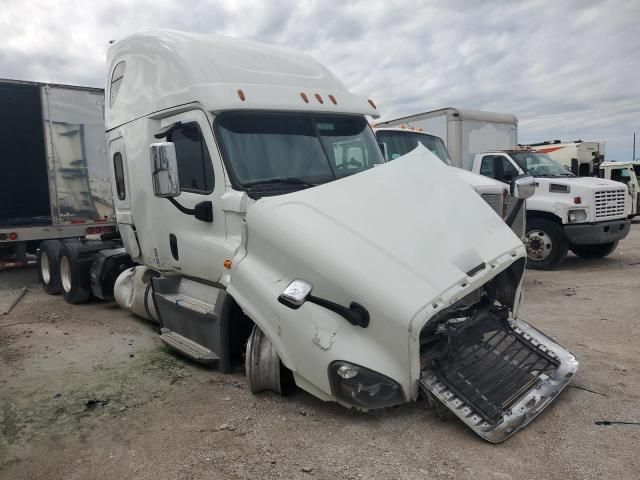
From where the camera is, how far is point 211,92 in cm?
439

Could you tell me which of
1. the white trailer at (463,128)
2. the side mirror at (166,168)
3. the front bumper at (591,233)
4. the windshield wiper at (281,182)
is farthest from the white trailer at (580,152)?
the side mirror at (166,168)

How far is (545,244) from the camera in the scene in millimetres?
9680

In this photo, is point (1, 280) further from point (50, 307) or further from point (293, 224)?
point (293, 224)

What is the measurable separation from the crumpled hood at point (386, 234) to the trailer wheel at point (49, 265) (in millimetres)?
5578

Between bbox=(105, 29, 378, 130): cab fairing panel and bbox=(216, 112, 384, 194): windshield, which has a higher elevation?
bbox=(105, 29, 378, 130): cab fairing panel

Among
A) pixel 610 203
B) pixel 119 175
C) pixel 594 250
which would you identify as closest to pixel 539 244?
pixel 610 203

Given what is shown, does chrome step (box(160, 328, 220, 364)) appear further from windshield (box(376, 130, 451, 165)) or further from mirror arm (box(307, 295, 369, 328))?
windshield (box(376, 130, 451, 165))

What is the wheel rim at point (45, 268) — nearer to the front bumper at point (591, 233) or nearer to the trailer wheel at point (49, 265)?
the trailer wheel at point (49, 265)

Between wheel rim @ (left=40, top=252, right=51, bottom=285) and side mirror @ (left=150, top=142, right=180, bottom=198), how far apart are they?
204 inches

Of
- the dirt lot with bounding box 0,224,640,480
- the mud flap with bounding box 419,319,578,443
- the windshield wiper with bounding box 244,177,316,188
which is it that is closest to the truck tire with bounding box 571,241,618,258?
the dirt lot with bounding box 0,224,640,480

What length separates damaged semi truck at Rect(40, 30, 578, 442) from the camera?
330 cm

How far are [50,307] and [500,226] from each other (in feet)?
21.5

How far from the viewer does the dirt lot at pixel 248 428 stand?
10.1 feet

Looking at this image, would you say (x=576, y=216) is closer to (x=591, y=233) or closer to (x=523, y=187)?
(x=591, y=233)
